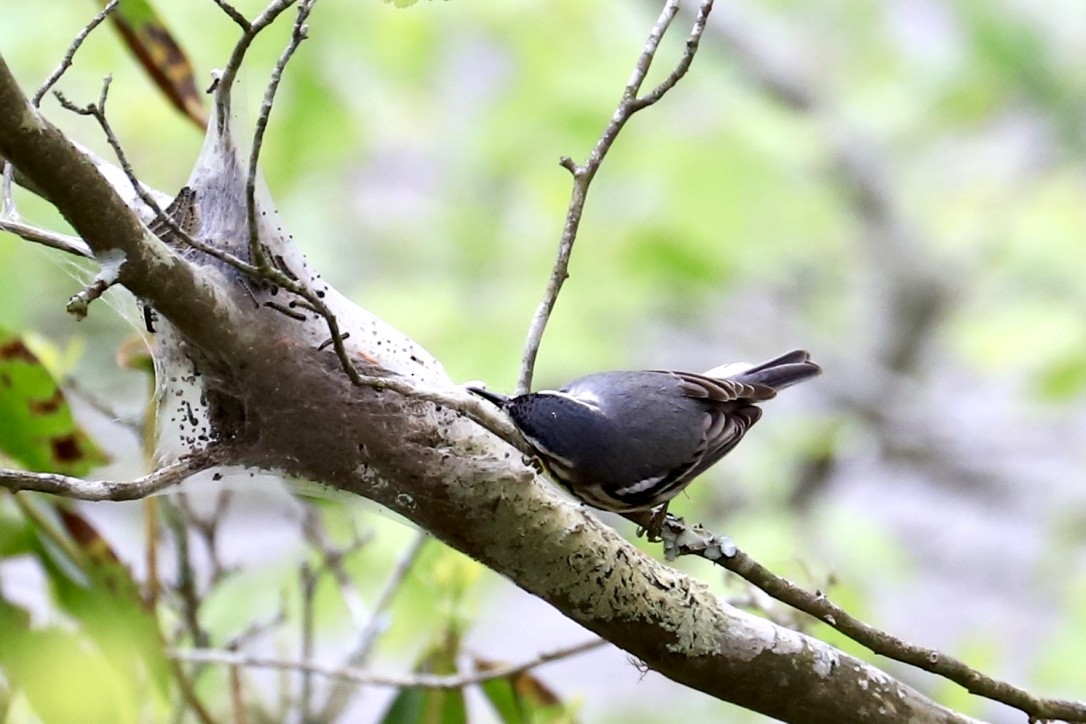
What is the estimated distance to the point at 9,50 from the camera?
252 centimetres

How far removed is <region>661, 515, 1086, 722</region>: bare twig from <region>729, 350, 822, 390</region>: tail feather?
653 millimetres

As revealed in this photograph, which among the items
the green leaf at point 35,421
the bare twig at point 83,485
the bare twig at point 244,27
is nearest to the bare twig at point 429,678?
the green leaf at point 35,421

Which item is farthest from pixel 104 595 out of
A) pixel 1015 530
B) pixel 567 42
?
pixel 1015 530

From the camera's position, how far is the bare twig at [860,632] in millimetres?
1146

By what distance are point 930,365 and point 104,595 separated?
4.42 meters

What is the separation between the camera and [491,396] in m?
1.33

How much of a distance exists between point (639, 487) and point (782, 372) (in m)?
0.61

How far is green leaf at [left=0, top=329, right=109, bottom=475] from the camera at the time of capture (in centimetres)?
153

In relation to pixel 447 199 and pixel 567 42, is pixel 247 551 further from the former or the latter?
pixel 567 42

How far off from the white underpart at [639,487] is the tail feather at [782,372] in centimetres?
49

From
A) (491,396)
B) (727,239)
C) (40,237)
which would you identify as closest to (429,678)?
(491,396)

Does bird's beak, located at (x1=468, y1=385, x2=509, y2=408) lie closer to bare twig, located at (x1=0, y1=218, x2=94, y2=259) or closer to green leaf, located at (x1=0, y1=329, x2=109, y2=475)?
bare twig, located at (x1=0, y1=218, x2=94, y2=259)

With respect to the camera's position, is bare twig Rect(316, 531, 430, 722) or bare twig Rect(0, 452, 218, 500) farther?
bare twig Rect(316, 531, 430, 722)

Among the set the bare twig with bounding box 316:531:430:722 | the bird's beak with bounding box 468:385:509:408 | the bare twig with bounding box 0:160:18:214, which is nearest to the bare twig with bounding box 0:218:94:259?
the bare twig with bounding box 0:160:18:214
